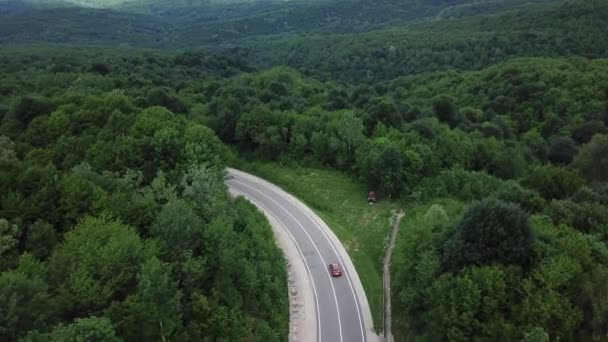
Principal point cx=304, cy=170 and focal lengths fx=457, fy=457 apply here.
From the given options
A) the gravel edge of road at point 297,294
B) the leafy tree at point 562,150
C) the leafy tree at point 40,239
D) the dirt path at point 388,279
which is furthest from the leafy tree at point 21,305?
the leafy tree at point 562,150

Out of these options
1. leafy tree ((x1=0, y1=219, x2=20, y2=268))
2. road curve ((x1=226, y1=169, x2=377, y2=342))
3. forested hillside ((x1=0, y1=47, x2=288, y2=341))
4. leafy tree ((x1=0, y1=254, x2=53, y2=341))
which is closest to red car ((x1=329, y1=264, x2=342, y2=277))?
road curve ((x1=226, y1=169, x2=377, y2=342))

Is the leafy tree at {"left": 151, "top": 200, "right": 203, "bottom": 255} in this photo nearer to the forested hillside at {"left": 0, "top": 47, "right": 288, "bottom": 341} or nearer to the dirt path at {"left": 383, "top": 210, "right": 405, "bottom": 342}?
the forested hillside at {"left": 0, "top": 47, "right": 288, "bottom": 341}

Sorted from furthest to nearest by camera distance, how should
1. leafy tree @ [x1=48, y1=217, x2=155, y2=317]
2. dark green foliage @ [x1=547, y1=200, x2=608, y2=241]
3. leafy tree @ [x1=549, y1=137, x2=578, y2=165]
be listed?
leafy tree @ [x1=549, y1=137, x2=578, y2=165], dark green foliage @ [x1=547, y1=200, x2=608, y2=241], leafy tree @ [x1=48, y1=217, x2=155, y2=317]

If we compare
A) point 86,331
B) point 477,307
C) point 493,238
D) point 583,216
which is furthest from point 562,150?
point 86,331

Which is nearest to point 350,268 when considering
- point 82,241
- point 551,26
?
point 82,241

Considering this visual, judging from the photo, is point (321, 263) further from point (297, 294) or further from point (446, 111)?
point (446, 111)

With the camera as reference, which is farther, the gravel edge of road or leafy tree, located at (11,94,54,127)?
leafy tree, located at (11,94,54,127)
